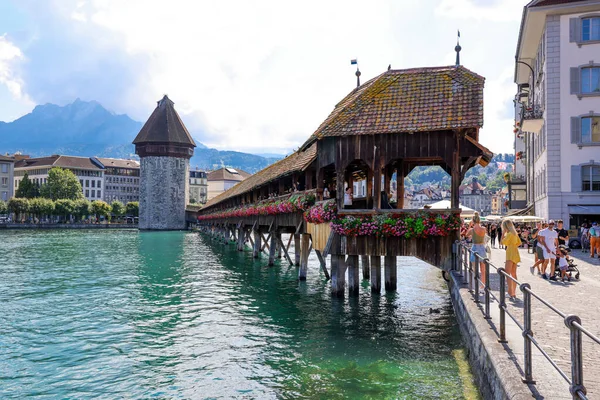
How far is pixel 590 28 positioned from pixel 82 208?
91.1 m

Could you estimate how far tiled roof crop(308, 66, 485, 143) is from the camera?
1257cm

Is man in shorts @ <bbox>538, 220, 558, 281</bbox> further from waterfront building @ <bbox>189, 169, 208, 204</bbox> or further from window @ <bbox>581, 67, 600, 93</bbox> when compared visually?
waterfront building @ <bbox>189, 169, 208, 204</bbox>

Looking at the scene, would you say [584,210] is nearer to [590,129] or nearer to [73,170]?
[590,129]

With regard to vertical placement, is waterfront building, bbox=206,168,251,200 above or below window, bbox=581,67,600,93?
above

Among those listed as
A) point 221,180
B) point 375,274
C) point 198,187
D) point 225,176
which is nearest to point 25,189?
point 221,180

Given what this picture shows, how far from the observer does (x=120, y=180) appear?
131 meters

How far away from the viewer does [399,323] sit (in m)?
12.2

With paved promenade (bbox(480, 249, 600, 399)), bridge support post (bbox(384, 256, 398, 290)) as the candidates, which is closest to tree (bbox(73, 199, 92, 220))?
bridge support post (bbox(384, 256, 398, 290))

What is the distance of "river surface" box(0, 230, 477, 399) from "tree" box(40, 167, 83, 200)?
89.7m

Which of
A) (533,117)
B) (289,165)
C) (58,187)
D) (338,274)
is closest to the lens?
(338,274)

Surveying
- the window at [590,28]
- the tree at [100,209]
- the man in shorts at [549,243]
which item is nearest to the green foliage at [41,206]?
the tree at [100,209]

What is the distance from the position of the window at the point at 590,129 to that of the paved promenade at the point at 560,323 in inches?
491

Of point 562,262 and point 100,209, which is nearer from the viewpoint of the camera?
point 562,262

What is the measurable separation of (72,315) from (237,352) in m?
5.77
